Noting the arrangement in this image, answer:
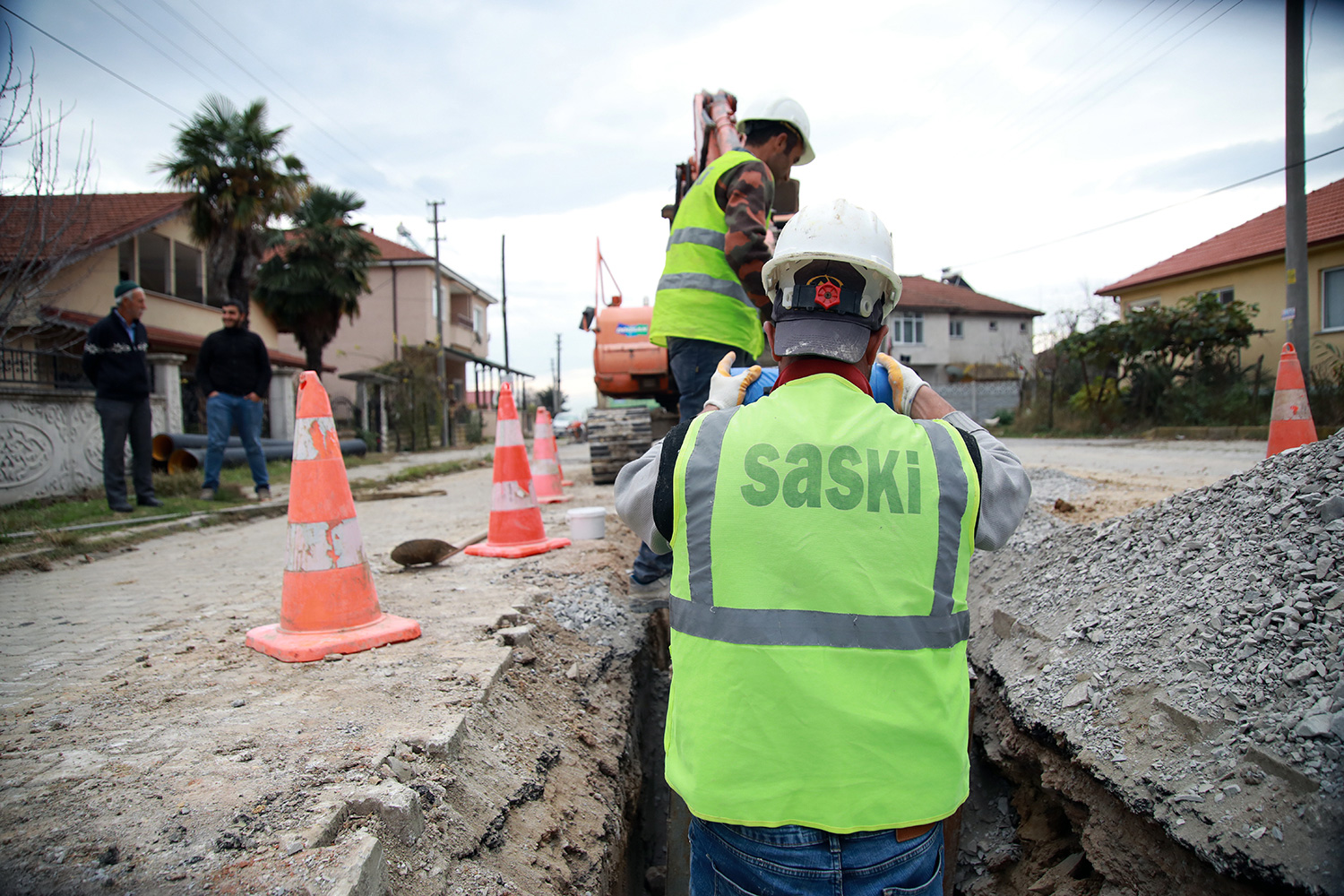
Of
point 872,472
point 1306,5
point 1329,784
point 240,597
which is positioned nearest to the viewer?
point 872,472

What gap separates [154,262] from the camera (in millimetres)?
19469

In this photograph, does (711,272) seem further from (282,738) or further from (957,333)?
(957,333)

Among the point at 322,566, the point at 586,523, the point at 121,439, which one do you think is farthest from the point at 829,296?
the point at 121,439

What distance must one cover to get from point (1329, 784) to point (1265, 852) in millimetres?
→ 204

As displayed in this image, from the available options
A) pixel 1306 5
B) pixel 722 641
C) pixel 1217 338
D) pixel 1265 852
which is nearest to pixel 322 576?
pixel 722 641

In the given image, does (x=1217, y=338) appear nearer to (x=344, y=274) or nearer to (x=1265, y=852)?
Result: (x=1265, y=852)

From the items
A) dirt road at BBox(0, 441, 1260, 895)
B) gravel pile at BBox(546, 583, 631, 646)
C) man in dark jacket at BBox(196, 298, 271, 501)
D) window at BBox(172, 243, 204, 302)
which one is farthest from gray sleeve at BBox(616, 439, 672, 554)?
window at BBox(172, 243, 204, 302)

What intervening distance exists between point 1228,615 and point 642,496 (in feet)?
6.20

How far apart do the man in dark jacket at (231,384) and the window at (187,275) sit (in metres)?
14.4

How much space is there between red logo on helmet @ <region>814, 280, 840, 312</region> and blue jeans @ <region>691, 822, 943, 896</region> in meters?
0.98

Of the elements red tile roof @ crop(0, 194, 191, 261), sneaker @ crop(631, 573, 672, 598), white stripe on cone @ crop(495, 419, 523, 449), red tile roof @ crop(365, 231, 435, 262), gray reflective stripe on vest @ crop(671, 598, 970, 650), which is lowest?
sneaker @ crop(631, 573, 672, 598)

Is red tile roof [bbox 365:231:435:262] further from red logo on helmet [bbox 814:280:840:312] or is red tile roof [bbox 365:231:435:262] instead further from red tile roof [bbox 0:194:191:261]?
red logo on helmet [bbox 814:280:840:312]

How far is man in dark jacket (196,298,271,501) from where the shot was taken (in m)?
7.73

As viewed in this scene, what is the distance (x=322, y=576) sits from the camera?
123 inches
